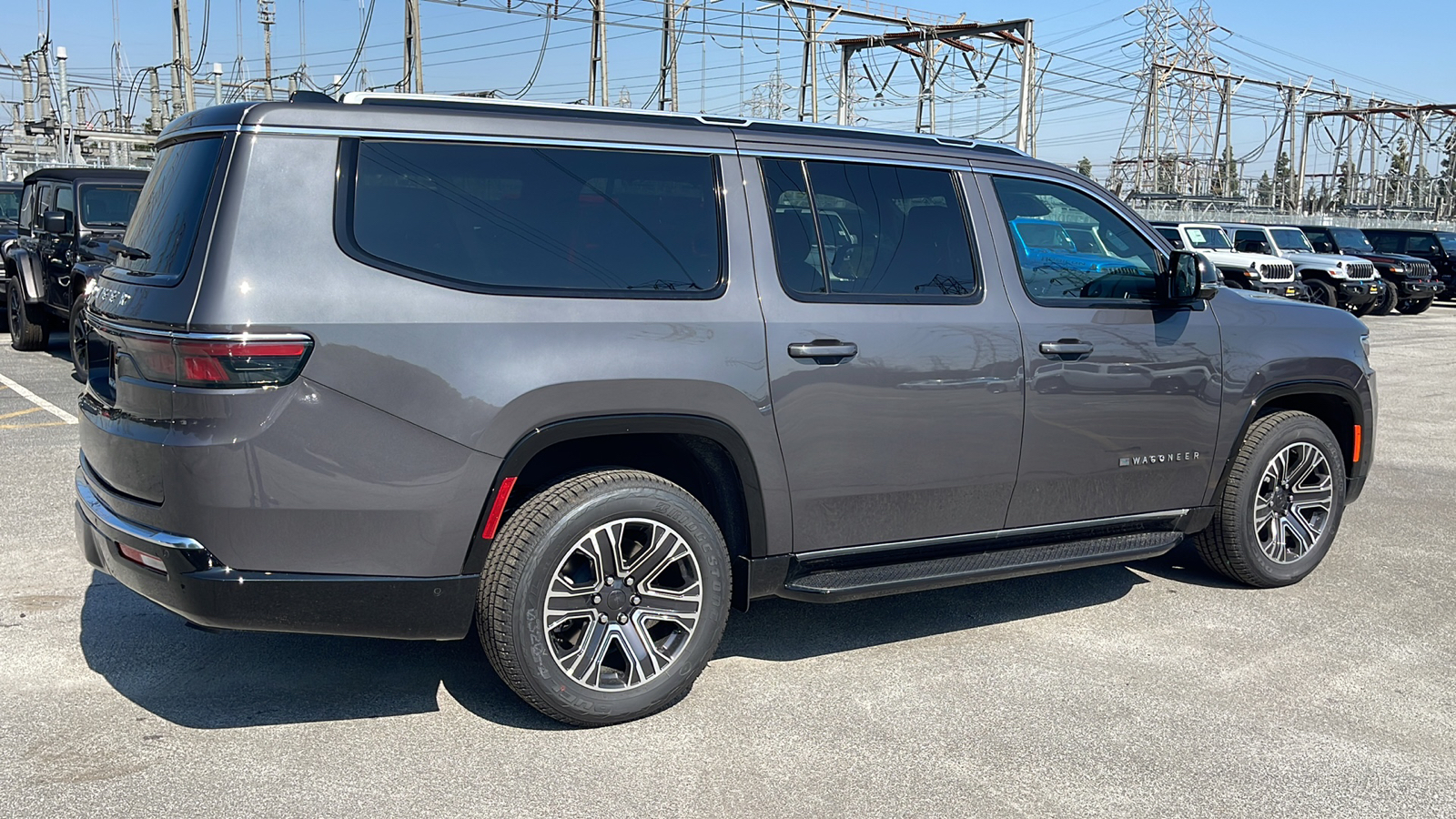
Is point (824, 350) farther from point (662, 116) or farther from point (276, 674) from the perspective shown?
point (276, 674)

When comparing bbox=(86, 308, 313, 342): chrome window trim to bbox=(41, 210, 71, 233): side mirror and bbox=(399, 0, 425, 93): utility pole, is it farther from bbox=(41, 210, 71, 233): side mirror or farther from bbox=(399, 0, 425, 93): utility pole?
bbox=(399, 0, 425, 93): utility pole

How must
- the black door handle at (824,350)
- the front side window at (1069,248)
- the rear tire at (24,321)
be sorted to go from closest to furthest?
the black door handle at (824,350) → the front side window at (1069,248) → the rear tire at (24,321)

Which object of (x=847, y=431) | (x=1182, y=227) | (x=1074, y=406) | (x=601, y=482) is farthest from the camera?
(x=1182, y=227)

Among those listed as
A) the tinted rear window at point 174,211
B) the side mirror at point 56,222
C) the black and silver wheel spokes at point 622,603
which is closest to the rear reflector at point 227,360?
the tinted rear window at point 174,211

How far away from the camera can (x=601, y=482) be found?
3.83m

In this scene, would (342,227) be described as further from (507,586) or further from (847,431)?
(847,431)

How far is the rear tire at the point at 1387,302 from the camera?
A: 83.6 feet

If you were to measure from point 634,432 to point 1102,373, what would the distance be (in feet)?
6.59

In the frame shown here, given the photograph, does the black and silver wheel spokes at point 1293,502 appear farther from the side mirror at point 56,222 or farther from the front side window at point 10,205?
the front side window at point 10,205

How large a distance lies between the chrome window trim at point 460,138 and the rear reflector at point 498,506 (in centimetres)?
104

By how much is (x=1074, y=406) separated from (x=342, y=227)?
278cm

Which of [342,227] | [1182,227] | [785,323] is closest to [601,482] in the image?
[785,323]

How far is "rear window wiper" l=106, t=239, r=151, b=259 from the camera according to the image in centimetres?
371

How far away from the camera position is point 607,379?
3.73 m
